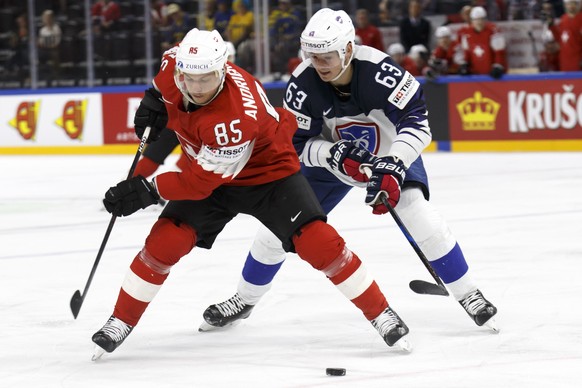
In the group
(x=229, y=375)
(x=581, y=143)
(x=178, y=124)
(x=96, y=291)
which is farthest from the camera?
(x=581, y=143)

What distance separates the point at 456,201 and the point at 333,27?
160 inches

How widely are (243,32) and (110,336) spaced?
962 cm

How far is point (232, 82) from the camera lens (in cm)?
361

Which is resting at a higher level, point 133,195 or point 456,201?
point 133,195

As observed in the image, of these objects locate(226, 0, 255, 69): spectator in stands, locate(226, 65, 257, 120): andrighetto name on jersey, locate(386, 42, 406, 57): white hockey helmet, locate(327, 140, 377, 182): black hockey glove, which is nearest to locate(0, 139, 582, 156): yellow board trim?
locate(386, 42, 406, 57): white hockey helmet

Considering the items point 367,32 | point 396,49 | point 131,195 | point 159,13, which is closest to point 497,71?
point 396,49

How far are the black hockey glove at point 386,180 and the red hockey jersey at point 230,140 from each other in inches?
10.2

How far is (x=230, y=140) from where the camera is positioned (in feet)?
11.4

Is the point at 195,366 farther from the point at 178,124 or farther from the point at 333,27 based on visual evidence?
the point at 333,27

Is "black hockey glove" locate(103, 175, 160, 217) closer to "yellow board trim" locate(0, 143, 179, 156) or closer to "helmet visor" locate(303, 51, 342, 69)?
"helmet visor" locate(303, 51, 342, 69)

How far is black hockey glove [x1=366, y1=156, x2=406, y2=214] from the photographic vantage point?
372 centimetres

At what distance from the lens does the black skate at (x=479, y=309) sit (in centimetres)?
389

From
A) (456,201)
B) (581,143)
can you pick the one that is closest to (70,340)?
(456,201)

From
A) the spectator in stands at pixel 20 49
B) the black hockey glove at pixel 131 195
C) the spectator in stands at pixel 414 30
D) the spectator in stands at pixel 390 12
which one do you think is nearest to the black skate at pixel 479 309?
the black hockey glove at pixel 131 195
